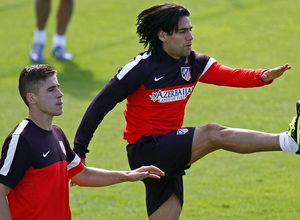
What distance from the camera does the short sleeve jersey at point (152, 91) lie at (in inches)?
216

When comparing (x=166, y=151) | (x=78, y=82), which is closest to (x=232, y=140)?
(x=166, y=151)

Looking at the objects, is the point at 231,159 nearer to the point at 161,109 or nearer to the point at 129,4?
the point at 161,109

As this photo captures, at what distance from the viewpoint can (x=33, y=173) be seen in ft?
14.3

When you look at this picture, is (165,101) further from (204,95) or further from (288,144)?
(204,95)

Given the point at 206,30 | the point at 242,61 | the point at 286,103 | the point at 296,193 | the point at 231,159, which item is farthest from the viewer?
the point at 206,30

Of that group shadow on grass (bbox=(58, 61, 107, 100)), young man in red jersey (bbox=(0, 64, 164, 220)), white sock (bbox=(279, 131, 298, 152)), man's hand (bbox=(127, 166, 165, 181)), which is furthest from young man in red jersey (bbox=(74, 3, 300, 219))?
shadow on grass (bbox=(58, 61, 107, 100))

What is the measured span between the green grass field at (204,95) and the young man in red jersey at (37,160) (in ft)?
9.06

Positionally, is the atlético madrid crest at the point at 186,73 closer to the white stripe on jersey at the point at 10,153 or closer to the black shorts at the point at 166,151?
the black shorts at the point at 166,151

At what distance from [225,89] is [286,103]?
4.07 feet

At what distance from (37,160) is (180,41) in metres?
1.91

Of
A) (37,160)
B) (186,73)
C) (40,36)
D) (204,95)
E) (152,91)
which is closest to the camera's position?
(37,160)

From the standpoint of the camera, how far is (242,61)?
1227 cm

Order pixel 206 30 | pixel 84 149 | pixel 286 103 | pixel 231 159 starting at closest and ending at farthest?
pixel 84 149 < pixel 231 159 < pixel 286 103 < pixel 206 30

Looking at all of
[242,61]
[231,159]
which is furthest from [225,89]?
[231,159]
